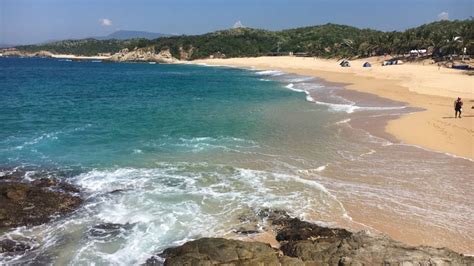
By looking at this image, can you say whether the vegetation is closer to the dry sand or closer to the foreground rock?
the dry sand

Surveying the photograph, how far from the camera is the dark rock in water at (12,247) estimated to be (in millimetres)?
11945

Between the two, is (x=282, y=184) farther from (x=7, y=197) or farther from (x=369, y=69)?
(x=369, y=69)

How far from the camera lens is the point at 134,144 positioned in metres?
24.4

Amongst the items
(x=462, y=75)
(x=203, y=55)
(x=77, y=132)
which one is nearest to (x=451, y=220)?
(x=77, y=132)

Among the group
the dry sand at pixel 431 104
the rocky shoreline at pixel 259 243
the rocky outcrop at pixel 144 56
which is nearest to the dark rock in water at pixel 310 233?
the rocky shoreline at pixel 259 243

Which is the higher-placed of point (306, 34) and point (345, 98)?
point (306, 34)

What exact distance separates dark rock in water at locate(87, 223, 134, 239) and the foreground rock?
7.45ft

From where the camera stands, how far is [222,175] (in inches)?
724

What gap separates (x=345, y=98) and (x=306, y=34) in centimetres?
13153

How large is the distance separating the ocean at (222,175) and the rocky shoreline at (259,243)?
1.61 feet

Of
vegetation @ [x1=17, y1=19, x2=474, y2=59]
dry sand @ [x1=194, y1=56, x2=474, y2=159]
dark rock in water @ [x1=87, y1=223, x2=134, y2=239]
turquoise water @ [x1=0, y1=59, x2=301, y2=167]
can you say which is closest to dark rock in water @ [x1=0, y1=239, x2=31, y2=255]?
dark rock in water @ [x1=87, y1=223, x2=134, y2=239]

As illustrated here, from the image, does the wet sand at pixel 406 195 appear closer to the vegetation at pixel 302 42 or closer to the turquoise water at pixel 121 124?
the turquoise water at pixel 121 124

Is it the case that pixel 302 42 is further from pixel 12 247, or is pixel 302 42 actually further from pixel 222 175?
pixel 12 247

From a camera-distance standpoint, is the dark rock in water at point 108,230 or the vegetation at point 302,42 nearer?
the dark rock in water at point 108,230
